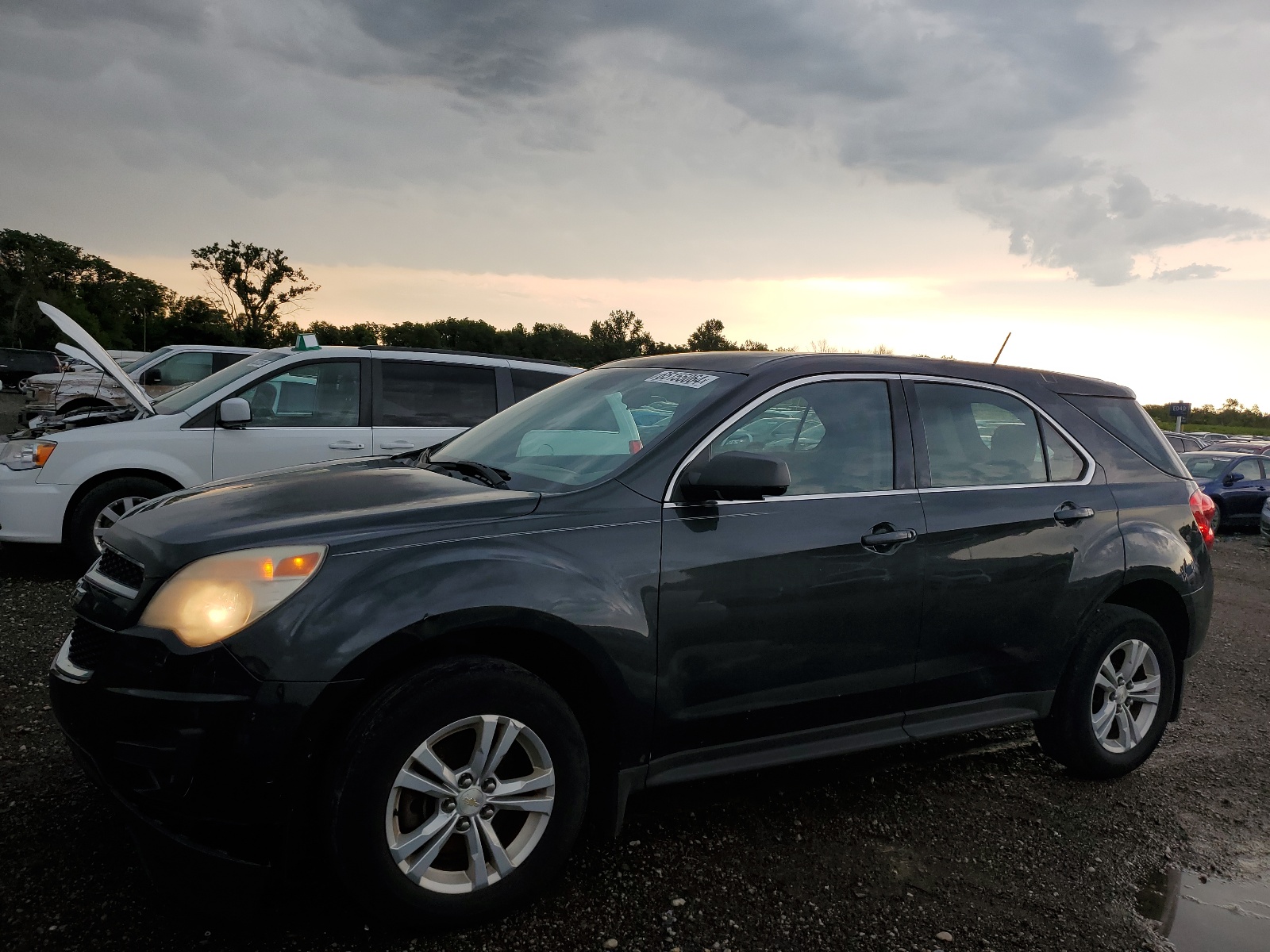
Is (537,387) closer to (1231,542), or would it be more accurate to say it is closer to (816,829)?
(816,829)

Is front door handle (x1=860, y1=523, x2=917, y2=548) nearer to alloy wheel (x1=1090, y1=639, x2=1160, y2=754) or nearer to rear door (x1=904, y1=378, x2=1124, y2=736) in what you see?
rear door (x1=904, y1=378, x2=1124, y2=736)

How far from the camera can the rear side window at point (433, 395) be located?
7.50 meters

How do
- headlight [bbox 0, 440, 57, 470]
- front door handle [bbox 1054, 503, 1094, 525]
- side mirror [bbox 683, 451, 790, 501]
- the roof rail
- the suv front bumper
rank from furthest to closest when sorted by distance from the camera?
1. the roof rail
2. headlight [bbox 0, 440, 57, 470]
3. front door handle [bbox 1054, 503, 1094, 525]
4. side mirror [bbox 683, 451, 790, 501]
5. the suv front bumper

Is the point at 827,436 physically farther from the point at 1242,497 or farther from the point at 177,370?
the point at 1242,497

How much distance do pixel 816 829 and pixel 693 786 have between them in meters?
0.59

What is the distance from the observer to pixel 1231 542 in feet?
50.3

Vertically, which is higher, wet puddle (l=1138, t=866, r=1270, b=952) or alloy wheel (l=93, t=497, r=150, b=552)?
alloy wheel (l=93, t=497, r=150, b=552)

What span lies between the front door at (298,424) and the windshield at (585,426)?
354 centimetres

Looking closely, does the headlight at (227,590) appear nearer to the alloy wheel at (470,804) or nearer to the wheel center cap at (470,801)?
the alloy wheel at (470,804)

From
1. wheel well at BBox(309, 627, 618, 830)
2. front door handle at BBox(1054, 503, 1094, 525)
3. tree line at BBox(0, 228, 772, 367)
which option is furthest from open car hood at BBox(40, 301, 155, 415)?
tree line at BBox(0, 228, 772, 367)

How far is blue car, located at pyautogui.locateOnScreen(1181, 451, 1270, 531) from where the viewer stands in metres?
16.3

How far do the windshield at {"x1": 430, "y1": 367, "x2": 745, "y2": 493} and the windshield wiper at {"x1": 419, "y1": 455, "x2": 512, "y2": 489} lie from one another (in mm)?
28

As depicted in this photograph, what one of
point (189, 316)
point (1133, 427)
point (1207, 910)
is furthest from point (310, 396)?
point (189, 316)

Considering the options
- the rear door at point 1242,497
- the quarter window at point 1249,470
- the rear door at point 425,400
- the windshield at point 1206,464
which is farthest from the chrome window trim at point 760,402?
the quarter window at point 1249,470
